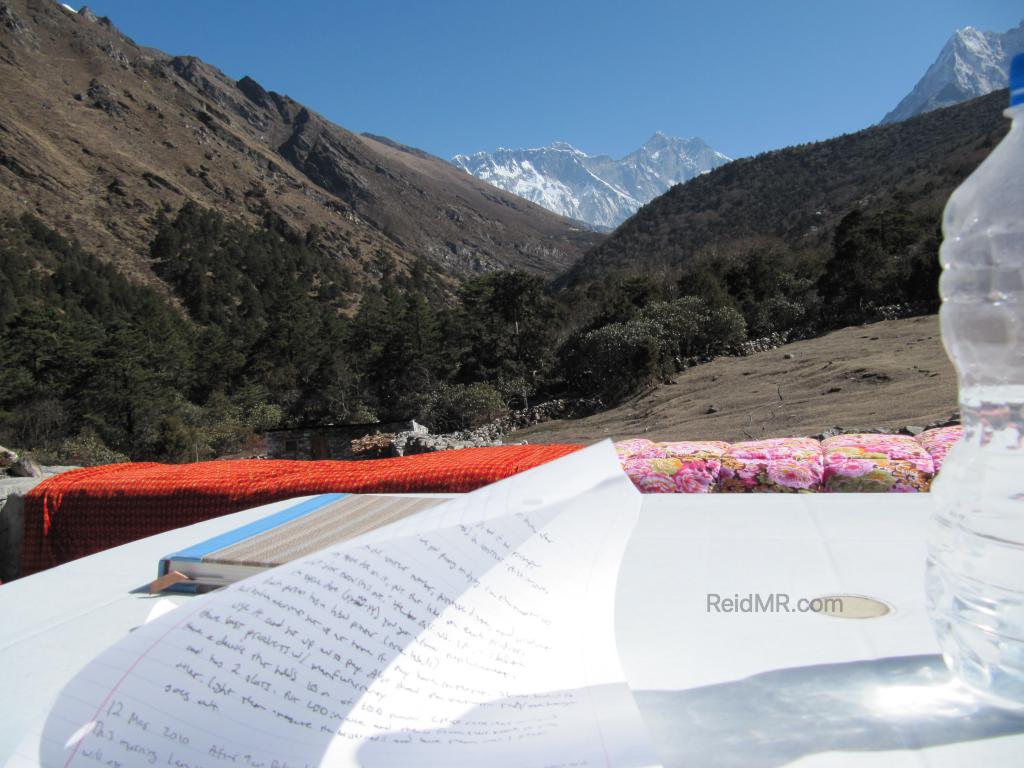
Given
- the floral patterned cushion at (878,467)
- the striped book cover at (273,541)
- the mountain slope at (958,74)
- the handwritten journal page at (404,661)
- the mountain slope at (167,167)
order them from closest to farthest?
the handwritten journal page at (404,661)
the striped book cover at (273,541)
the floral patterned cushion at (878,467)
the mountain slope at (167,167)
the mountain slope at (958,74)

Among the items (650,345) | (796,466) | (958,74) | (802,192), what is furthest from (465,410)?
(958,74)

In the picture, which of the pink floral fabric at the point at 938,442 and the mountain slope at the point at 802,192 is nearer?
the pink floral fabric at the point at 938,442

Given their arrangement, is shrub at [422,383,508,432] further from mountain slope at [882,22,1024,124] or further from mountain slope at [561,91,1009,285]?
mountain slope at [882,22,1024,124]

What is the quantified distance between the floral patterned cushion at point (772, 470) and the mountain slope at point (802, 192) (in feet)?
67.3

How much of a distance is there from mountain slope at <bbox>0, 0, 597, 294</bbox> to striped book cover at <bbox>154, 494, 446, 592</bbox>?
3205 cm

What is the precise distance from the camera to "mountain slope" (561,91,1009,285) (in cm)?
2483

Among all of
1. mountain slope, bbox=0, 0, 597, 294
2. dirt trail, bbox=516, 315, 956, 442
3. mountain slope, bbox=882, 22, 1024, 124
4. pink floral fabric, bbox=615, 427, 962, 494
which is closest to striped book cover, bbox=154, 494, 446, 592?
pink floral fabric, bbox=615, 427, 962, 494

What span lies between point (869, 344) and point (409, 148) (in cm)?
11389

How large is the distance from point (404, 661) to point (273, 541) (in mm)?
544

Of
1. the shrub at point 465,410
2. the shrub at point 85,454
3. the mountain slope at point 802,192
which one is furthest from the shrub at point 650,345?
the shrub at point 85,454

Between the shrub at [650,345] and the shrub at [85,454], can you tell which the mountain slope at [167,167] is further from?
the shrub at [650,345]

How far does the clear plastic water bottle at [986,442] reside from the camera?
0.55 meters

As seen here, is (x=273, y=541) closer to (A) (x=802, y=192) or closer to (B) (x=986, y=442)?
(B) (x=986, y=442)

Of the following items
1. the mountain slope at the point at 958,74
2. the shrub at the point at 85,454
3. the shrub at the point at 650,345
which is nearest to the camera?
the shrub at the point at 85,454
